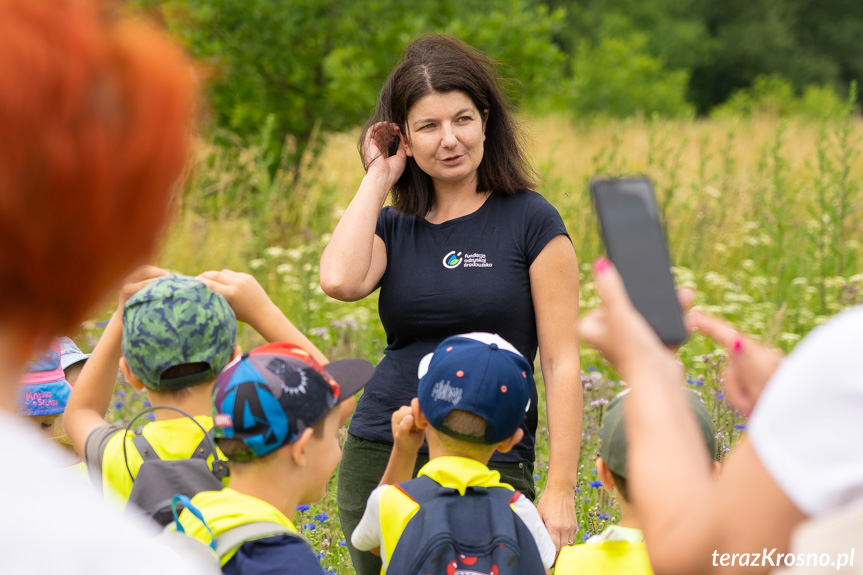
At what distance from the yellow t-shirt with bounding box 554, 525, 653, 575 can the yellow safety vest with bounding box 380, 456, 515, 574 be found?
0.26 m

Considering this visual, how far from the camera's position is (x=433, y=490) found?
2.03m

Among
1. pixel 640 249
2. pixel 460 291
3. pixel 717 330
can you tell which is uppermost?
pixel 640 249

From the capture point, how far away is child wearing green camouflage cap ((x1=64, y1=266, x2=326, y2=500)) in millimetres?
1999

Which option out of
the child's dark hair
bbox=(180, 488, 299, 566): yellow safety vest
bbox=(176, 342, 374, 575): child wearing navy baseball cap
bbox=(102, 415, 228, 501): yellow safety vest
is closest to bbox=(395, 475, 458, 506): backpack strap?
bbox=(176, 342, 374, 575): child wearing navy baseball cap

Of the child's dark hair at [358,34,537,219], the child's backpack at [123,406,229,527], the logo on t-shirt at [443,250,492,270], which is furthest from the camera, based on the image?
the child's dark hair at [358,34,537,219]

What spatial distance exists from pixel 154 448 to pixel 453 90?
4.64 ft

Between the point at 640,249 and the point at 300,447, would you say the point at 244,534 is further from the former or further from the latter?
the point at 640,249

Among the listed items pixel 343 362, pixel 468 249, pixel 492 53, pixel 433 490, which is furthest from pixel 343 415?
pixel 492 53

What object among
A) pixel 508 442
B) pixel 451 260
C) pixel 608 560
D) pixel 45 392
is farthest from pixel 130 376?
pixel 608 560

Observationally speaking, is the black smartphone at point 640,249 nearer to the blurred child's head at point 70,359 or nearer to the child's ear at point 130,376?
the child's ear at point 130,376

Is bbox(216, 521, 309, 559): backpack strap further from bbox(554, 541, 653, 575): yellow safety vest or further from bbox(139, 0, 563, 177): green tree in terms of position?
bbox(139, 0, 563, 177): green tree

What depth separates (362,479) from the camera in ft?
9.03

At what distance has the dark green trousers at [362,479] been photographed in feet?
8.75

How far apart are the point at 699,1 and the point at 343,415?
37.5 metres
